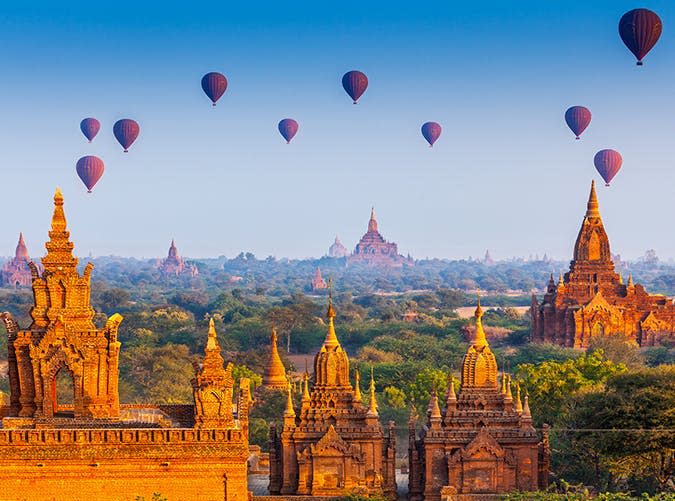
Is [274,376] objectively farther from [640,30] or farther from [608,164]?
[608,164]

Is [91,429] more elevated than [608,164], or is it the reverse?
[608,164]

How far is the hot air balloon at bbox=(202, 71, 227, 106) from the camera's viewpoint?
101562 millimetres

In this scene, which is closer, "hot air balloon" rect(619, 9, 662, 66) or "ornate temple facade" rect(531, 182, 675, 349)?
"hot air balloon" rect(619, 9, 662, 66)

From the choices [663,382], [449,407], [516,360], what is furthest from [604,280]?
[449,407]

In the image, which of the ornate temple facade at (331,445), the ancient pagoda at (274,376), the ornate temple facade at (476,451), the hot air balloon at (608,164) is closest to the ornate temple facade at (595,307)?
the hot air balloon at (608,164)

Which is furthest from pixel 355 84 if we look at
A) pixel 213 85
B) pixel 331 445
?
pixel 331 445

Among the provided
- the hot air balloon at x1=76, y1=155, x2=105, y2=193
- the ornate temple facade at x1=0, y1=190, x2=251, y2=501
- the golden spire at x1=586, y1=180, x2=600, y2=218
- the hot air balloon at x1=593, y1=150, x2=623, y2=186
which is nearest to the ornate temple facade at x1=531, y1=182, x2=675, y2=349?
the golden spire at x1=586, y1=180, x2=600, y2=218

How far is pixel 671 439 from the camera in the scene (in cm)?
3672

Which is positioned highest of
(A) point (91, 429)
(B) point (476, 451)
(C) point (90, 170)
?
(C) point (90, 170)

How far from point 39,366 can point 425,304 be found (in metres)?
157

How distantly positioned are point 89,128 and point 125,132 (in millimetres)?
11975

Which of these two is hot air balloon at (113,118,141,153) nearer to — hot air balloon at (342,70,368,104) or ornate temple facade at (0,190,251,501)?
hot air balloon at (342,70,368,104)

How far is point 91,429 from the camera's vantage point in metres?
32.3

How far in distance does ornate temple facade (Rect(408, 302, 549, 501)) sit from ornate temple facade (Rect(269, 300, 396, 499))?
49.1 inches
